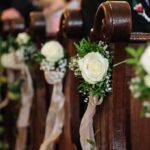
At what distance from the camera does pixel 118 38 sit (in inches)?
53.3

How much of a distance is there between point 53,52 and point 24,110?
82 centimetres

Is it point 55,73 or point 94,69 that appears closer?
point 94,69

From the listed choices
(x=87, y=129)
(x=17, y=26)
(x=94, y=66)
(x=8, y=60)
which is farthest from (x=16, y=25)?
(x=94, y=66)

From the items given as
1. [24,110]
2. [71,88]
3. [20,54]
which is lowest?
[24,110]

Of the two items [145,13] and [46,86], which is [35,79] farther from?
[145,13]

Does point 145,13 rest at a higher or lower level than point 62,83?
higher

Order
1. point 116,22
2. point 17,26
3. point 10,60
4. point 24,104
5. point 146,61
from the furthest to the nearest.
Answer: point 17,26 → point 10,60 → point 24,104 → point 116,22 → point 146,61

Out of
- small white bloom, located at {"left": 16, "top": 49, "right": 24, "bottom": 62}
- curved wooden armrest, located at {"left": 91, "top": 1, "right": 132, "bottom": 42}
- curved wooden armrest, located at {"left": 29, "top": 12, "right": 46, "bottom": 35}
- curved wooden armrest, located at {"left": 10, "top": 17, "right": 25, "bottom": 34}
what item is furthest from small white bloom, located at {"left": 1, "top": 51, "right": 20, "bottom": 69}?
curved wooden armrest, located at {"left": 91, "top": 1, "right": 132, "bottom": 42}

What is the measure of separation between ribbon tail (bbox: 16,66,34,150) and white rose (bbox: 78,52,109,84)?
4.48 ft

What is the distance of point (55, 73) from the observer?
2.20 meters

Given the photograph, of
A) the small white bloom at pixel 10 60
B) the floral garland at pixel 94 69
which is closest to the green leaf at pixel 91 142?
the floral garland at pixel 94 69

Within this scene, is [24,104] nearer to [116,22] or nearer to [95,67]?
[95,67]

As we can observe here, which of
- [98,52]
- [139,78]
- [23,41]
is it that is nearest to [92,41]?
[98,52]

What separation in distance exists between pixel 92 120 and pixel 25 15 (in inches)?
120
